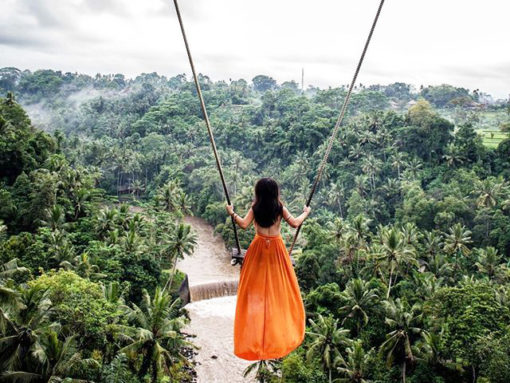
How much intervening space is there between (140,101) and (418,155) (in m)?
43.7

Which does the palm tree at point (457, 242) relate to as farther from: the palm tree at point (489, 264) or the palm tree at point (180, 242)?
the palm tree at point (180, 242)

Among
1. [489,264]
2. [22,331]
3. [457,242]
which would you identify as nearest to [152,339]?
[22,331]

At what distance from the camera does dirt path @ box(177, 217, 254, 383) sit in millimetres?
17594

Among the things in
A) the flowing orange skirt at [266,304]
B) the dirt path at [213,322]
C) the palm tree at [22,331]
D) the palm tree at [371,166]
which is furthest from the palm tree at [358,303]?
the palm tree at [371,166]

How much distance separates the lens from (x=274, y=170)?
146 ft

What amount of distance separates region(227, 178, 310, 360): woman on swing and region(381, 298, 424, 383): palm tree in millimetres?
12986

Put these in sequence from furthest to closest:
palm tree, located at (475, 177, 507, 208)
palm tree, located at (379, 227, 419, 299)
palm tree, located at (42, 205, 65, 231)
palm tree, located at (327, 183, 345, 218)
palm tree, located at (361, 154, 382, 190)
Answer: palm tree, located at (361, 154, 382, 190) < palm tree, located at (327, 183, 345, 218) < palm tree, located at (475, 177, 507, 208) < palm tree, located at (42, 205, 65, 231) < palm tree, located at (379, 227, 419, 299)

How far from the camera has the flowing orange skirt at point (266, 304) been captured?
3.12m

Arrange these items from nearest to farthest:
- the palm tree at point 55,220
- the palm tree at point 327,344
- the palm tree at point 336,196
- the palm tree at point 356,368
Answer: the palm tree at point 356,368 < the palm tree at point 327,344 < the palm tree at point 55,220 < the palm tree at point 336,196

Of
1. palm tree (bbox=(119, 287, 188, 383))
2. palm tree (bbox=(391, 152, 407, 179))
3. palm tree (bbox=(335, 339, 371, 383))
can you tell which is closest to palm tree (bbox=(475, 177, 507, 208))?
palm tree (bbox=(391, 152, 407, 179))

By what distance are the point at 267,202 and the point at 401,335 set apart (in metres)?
13.5

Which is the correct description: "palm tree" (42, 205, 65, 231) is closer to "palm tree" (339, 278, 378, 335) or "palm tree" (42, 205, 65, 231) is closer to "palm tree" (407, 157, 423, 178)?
"palm tree" (339, 278, 378, 335)

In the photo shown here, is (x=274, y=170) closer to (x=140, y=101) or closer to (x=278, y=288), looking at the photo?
(x=140, y=101)

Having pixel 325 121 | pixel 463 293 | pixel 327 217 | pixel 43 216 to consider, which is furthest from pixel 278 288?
pixel 325 121
